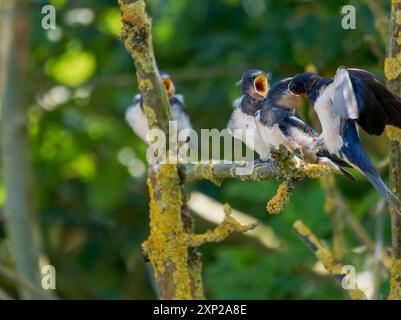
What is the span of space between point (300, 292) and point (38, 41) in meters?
2.35

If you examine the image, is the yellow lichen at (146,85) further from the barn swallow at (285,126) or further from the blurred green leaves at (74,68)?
the blurred green leaves at (74,68)

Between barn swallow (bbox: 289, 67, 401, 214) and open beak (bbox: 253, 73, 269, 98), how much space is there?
431 millimetres

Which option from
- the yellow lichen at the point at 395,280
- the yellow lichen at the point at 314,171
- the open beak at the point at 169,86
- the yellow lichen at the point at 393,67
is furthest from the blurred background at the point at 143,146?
the yellow lichen at the point at 314,171

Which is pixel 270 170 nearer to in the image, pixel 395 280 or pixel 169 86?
pixel 395 280

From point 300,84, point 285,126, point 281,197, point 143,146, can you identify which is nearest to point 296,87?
point 300,84

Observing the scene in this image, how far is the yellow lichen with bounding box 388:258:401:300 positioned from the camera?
3170 millimetres

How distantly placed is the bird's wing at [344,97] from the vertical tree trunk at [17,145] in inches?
111

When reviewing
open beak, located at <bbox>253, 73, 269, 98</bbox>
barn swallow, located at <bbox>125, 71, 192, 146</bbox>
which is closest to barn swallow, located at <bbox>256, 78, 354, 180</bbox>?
open beak, located at <bbox>253, 73, 269, 98</bbox>

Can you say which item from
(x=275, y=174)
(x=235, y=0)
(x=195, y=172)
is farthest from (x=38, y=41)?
(x=275, y=174)

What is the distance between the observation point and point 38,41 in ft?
20.3

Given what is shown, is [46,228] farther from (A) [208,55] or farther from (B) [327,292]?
(B) [327,292]

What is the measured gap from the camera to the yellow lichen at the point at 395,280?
3170 millimetres

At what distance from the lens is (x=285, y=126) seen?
3.34 m
